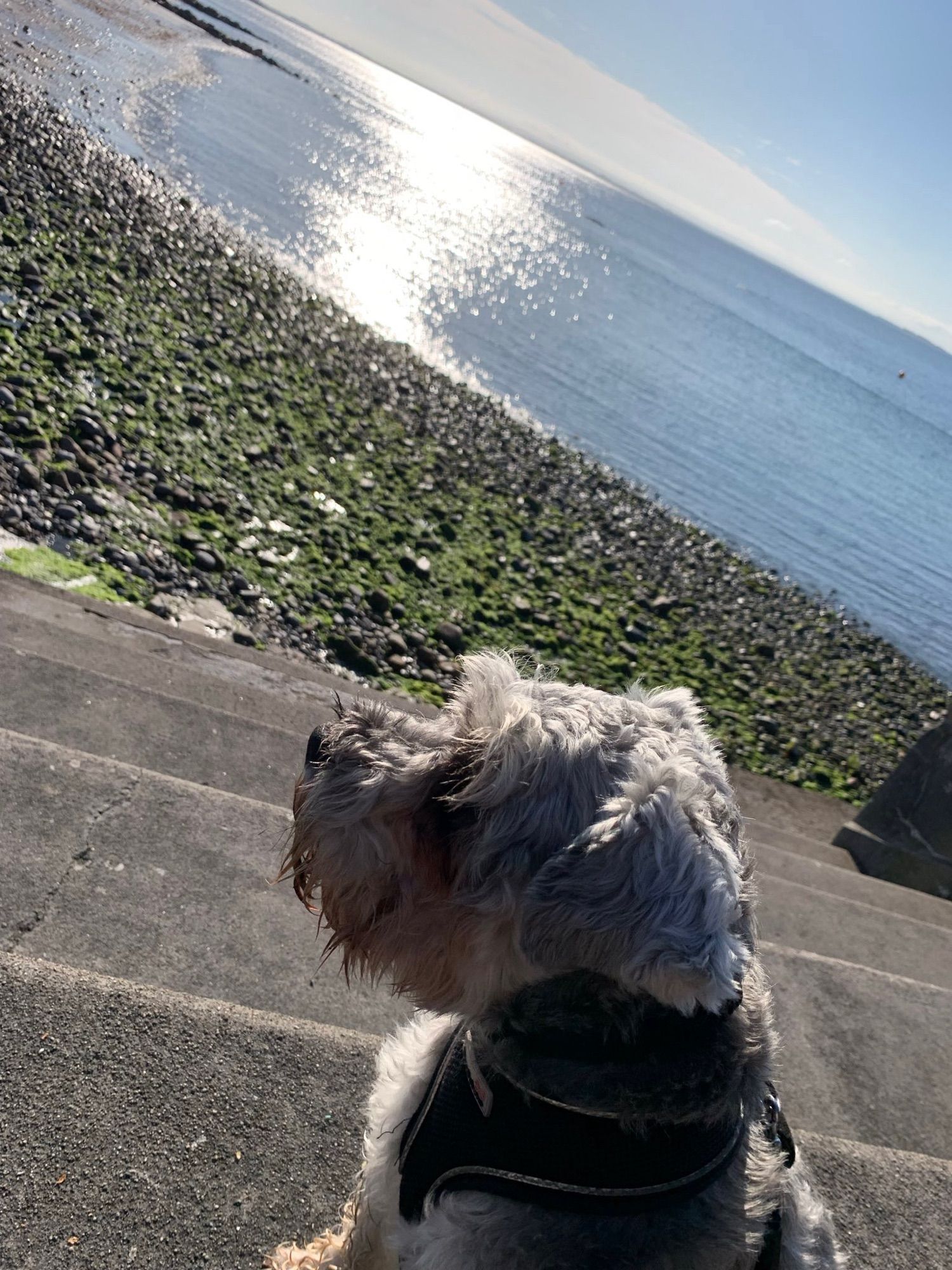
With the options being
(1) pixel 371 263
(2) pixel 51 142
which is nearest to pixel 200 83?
(1) pixel 371 263

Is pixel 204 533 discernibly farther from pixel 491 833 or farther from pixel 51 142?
pixel 51 142

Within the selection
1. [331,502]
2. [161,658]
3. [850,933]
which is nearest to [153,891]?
[161,658]

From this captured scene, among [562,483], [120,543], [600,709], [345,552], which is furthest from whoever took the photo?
[562,483]

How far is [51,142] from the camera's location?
19.1 metres

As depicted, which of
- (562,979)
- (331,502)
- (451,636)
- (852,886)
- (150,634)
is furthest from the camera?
(331,502)

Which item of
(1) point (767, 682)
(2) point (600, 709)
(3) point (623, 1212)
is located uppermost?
(2) point (600, 709)

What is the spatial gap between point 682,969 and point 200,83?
54.9 meters

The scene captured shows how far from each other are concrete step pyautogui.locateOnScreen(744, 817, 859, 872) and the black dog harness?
6928 mm

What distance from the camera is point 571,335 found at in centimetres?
3550

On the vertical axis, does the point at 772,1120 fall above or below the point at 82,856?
above

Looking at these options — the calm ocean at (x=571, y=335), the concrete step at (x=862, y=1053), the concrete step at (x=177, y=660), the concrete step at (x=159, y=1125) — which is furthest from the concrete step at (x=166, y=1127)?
the calm ocean at (x=571, y=335)

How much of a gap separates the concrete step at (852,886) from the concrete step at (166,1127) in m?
4.18

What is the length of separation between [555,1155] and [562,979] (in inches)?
16.6

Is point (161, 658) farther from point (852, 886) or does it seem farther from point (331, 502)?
point (331, 502)
